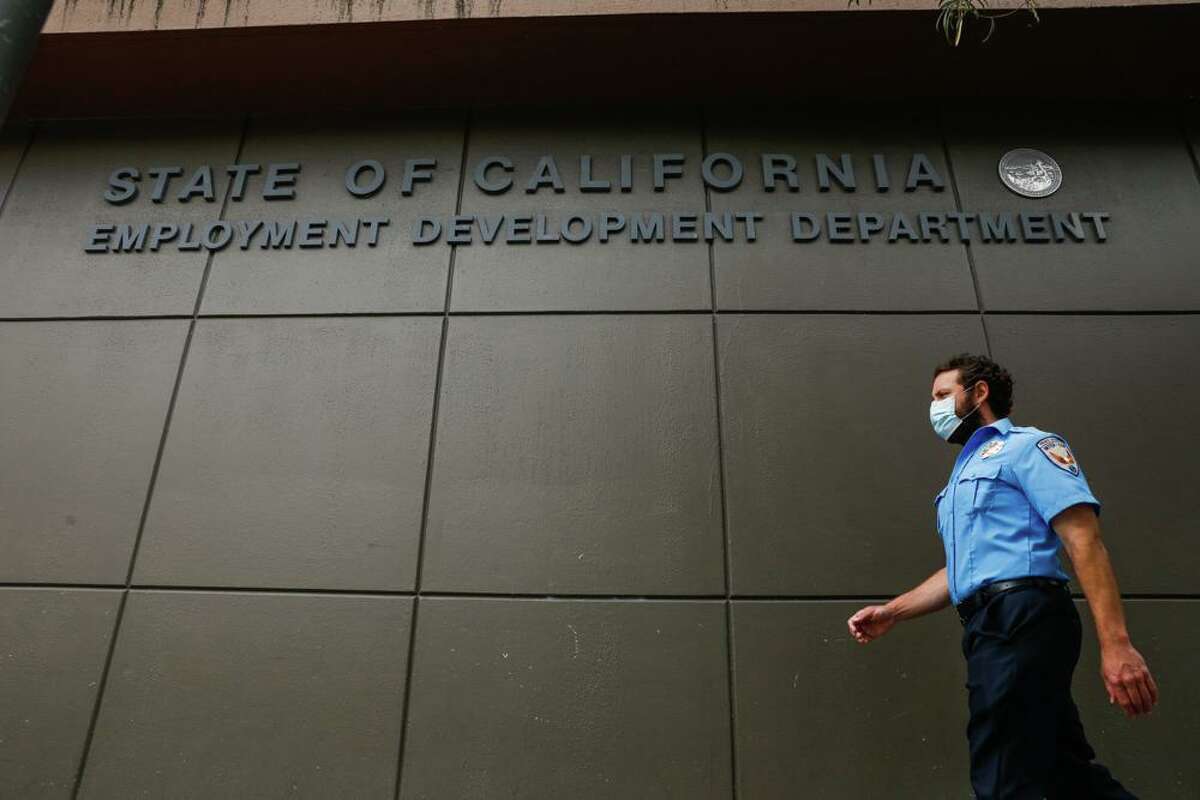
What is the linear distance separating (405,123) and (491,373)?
1.70 metres

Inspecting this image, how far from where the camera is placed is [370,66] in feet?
15.3

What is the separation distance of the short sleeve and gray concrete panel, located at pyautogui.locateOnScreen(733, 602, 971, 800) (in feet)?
4.41

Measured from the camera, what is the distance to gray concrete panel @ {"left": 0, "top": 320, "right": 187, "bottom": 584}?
3.83 m

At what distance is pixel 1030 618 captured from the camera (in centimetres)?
218

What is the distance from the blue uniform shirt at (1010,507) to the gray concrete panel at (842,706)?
3.40 ft

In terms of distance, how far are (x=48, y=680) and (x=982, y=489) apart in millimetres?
3669

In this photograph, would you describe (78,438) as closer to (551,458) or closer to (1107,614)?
(551,458)

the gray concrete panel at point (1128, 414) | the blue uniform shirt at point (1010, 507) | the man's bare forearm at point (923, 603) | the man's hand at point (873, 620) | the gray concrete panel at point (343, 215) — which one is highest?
the gray concrete panel at point (343, 215)

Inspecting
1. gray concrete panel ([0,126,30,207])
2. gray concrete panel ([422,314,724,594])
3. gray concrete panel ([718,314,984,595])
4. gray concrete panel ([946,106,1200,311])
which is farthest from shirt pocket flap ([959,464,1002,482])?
gray concrete panel ([0,126,30,207])

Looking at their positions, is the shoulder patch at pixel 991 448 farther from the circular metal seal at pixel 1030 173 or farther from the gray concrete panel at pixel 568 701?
the circular metal seal at pixel 1030 173

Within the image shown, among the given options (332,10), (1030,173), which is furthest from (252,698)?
(1030,173)

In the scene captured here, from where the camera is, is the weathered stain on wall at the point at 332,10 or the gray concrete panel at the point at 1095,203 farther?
the weathered stain on wall at the point at 332,10

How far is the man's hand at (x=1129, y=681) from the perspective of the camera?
6.82 ft

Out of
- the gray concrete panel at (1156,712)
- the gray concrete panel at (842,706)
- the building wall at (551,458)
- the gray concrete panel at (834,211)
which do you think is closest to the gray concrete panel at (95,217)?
the building wall at (551,458)
